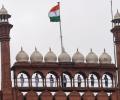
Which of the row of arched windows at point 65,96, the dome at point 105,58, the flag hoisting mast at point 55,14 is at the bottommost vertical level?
the row of arched windows at point 65,96

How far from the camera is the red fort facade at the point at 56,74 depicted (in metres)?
47.3

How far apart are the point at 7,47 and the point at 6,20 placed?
1909 mm

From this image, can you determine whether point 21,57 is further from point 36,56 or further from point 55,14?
point 55,14

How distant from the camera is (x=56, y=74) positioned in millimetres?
48312

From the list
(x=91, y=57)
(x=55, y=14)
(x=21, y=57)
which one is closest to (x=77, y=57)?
(x=91, y=57)

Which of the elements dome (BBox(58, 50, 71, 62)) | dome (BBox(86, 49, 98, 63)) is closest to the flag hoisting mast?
dome (BBox(58, 50, 71, 62))

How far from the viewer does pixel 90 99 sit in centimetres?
4831

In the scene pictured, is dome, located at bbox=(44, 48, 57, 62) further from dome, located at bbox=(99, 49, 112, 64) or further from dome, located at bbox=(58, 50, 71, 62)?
dome, located at bbox=(99, 49, 112, 64)

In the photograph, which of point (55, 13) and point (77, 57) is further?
point (55, 13)

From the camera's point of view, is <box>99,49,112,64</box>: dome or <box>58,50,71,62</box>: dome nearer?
<box>58,50,71,62</box>: dome

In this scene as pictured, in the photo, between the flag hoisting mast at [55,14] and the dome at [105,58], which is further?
the flag hoisting mast at [55,14]

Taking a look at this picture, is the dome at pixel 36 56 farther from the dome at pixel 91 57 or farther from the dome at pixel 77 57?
the dome at pixel 91 57

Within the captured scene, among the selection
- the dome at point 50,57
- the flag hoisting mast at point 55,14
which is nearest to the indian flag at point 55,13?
the flag hoisting mast at point 55,14

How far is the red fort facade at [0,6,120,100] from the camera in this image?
4731 cm
